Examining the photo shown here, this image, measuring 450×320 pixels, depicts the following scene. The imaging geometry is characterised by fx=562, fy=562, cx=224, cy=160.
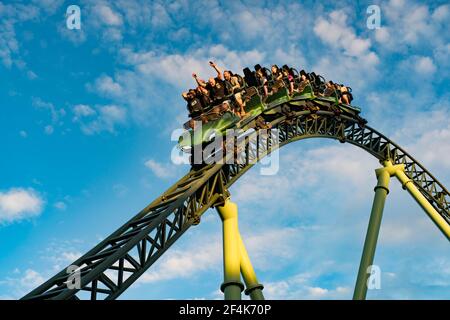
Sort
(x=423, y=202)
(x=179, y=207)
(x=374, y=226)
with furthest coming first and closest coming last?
(x=423, y=202), (x=374, y=226), (x=179, y=207)

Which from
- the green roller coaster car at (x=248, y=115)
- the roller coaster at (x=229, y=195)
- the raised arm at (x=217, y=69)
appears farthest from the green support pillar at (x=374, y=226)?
the raised arm at (x=217, y=69)

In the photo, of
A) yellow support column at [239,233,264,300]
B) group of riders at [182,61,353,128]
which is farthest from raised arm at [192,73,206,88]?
yellow support column at [239,233,264,300]

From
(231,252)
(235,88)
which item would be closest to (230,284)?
(231,252)

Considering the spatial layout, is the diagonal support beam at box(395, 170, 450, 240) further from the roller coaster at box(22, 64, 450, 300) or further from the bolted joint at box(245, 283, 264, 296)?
the bolted joint at box(245, 283, 264, 296)

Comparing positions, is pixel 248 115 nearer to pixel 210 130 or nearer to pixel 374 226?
pixel 210 130
